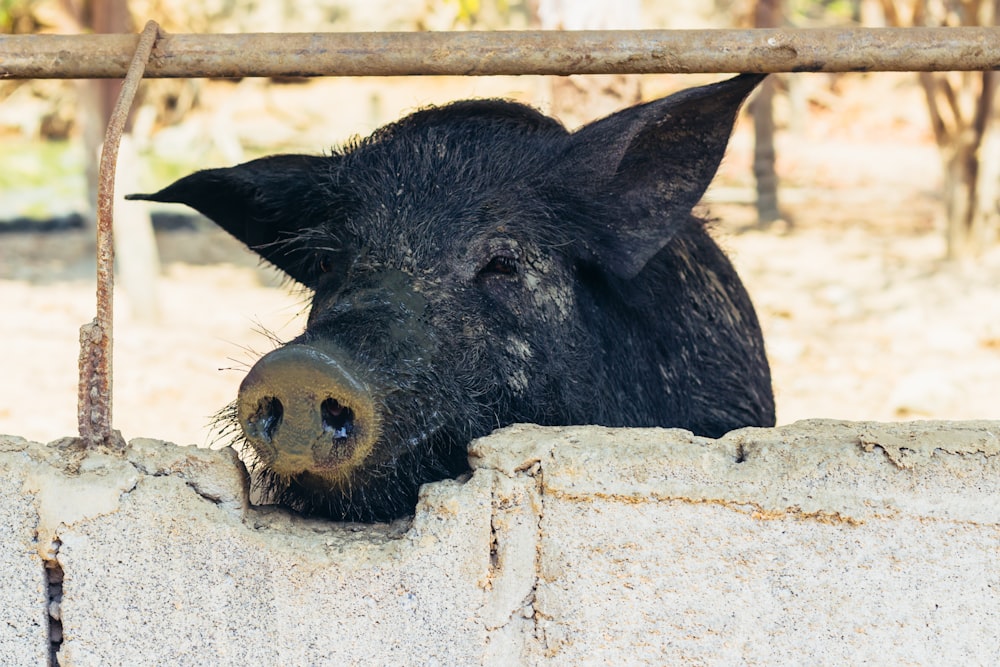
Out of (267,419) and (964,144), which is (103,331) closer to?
(267,419)

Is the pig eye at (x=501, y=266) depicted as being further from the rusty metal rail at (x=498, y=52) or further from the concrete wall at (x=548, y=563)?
the concrete wall at (x=548, y=563)

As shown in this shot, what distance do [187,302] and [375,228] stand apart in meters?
7.97

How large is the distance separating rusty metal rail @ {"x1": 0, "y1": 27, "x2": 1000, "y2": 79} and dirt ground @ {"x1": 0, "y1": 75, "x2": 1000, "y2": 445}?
3.52 feet

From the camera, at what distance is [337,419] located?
2549mm

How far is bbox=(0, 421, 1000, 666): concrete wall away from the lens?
2355 mm

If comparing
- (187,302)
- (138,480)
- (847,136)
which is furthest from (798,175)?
(138,480)

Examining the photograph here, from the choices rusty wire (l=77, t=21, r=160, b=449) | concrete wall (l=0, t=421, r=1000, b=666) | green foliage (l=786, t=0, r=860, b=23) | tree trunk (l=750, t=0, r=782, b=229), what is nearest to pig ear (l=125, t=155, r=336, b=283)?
rusty wire (l=77, t=21, r=160, b=449)

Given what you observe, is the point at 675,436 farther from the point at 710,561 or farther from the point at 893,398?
the point at 893,398

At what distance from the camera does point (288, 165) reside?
3.63m

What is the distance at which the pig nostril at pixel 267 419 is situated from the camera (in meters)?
2.53

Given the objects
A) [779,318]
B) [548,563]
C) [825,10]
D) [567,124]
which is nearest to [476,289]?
[548,563]

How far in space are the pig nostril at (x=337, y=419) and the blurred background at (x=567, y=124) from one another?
19.9 inches

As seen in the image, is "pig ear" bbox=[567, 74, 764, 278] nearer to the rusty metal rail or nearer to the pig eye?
the pig eye

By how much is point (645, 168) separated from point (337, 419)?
4.17 feet
